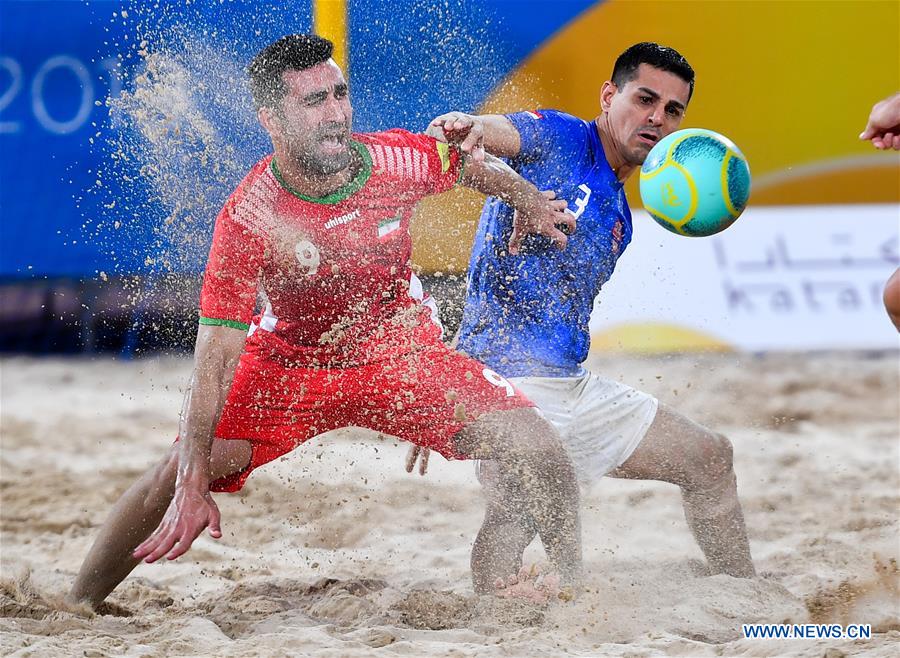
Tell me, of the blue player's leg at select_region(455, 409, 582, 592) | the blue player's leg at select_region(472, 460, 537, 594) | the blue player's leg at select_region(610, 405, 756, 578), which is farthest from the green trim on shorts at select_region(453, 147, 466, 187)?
the blue player's leg at select_region(610, 405, 756, 578)

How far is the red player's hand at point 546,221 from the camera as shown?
12.4ft

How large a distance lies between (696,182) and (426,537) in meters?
1.95

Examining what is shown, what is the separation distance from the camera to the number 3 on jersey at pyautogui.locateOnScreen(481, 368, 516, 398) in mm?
3797

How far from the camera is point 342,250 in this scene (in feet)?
12.5

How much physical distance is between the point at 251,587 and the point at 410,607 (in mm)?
668

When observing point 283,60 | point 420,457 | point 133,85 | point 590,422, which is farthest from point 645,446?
point 133,85

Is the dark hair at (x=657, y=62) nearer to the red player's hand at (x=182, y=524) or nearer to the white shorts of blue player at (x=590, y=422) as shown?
the white shorts of blue player at (x=590, y=422)

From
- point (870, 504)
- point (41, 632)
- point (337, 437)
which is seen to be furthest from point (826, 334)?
point (41, 632)

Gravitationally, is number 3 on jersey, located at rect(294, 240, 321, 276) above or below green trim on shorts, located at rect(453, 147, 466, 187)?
below

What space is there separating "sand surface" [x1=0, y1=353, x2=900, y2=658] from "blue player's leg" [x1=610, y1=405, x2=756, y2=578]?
12 centimetres

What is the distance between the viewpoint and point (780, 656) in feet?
10.9

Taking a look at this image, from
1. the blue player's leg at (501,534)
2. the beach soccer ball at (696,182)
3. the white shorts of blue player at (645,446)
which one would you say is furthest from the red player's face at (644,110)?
the blue player's leg at (501,534)

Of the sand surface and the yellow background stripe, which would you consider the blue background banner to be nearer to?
the yellow background stripe

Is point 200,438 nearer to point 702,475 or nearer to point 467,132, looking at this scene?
point 467,132
